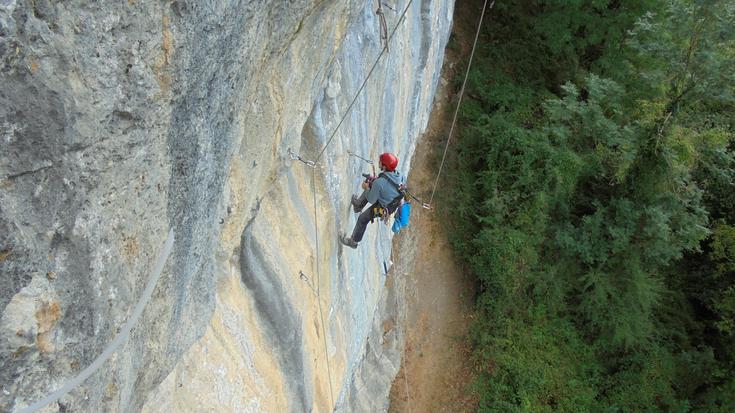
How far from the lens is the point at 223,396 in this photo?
4.23 m

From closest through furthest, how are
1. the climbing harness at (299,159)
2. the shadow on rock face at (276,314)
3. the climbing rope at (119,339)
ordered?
the climbing rope at (119,339), the shadow on rock face at (276,314), the climbing harness at (299,159)

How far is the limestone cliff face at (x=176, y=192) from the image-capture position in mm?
1945

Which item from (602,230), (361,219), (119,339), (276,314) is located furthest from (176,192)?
(602,230)

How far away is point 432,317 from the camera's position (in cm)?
1215

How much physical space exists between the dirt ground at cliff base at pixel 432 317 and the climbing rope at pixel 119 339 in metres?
9.15

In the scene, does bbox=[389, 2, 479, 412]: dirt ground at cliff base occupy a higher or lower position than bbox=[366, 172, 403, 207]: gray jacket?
higher

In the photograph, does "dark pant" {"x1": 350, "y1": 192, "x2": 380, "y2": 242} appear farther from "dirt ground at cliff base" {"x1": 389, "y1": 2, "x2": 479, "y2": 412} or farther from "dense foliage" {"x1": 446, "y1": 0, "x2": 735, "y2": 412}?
"dense foliage" {"x1": 446, "y1": 0, "x2": 735, "y2": 412}

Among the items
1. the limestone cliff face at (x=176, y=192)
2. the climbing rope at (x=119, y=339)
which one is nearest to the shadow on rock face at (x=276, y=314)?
the limestone cliff face at (x=176, y=192)

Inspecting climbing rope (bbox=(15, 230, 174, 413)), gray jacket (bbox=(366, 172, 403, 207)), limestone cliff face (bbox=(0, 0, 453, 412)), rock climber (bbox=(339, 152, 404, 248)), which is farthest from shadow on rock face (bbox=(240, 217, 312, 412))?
gray jacket (bbox=(366, 172, 403, 207))

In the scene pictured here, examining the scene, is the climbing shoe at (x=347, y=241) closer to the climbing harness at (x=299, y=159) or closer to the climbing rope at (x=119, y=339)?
the climbing harness at (x=299, y=159)

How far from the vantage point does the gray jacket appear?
20.5 ft

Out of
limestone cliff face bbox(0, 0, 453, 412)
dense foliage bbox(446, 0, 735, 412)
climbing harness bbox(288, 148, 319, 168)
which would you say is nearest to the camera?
limestone cliff face bbox(0, 0, 453, 412)

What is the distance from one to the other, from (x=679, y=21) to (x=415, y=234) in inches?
262

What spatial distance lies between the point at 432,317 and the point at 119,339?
10.2 meters
